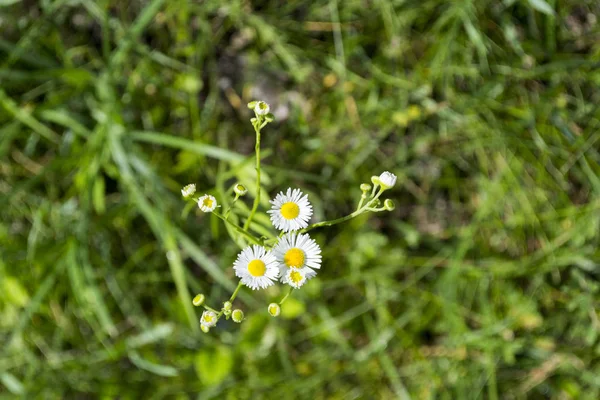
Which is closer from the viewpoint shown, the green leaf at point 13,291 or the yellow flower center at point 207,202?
the yellow flower center at point 207,202

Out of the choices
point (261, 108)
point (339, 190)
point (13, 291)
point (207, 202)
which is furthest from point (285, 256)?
point (13, 291)

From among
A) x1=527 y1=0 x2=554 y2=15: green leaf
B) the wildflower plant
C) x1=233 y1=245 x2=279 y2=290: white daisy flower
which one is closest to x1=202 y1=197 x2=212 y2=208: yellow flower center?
the wildflower plant

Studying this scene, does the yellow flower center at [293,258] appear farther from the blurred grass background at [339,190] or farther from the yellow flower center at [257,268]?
the blurred grass background at [339,190]

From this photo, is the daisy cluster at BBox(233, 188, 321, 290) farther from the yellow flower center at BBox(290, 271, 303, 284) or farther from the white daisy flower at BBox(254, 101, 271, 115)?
the white daisy flower at BBox(254, 101, 271, 115)

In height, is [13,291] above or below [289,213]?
above

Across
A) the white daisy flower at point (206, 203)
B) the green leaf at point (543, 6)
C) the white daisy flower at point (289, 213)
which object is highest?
the green leaf at point (543, 6)

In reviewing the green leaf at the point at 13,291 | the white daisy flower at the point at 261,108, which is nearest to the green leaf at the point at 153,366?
the green leaf at the point at 13,291

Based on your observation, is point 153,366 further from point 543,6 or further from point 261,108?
point 543,6
